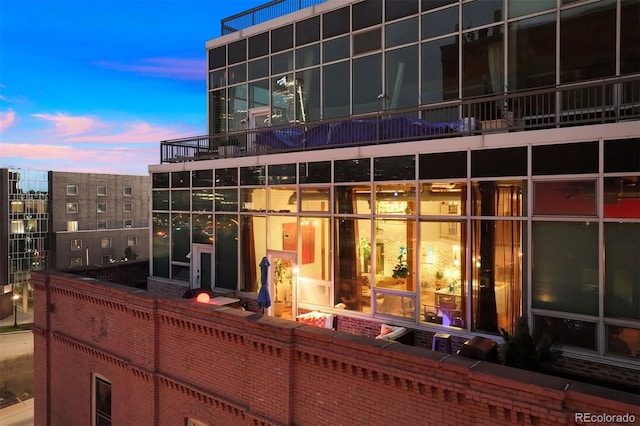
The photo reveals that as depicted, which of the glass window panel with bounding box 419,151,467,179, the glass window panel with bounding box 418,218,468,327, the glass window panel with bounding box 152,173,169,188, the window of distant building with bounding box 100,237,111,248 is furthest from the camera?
the window of distant building with bounding box 100,237,111,248

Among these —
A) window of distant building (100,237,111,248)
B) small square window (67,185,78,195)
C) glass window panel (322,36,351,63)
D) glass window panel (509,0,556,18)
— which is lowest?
window of distant building (100,237,111,248)

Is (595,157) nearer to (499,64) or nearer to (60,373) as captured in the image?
(499,64)

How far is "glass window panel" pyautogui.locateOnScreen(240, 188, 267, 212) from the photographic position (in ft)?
42.0

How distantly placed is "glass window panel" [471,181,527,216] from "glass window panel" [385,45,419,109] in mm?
4272

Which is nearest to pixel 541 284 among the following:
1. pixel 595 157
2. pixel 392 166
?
pixel 595 157

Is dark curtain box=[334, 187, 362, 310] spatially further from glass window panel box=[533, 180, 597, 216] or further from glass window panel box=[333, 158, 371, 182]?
glass window panel box=[533, 180, 597, 216]

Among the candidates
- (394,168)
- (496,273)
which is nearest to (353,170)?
(394,168)

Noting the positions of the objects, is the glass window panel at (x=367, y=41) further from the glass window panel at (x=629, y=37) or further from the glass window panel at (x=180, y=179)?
the glass window panel at (x=180, y=179)

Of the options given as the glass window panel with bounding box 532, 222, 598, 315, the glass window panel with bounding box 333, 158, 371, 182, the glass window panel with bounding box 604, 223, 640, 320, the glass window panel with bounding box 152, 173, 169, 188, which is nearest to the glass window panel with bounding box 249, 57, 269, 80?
the glass window panel with bounding box 152, 173, 169, 188

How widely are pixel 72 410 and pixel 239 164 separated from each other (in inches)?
342

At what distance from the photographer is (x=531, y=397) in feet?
16.8

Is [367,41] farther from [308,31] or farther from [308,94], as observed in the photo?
[308,94]

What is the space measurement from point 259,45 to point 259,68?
84 centimetres

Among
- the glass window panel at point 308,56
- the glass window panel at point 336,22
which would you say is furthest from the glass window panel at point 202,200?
the glass window panel at point 336,22
